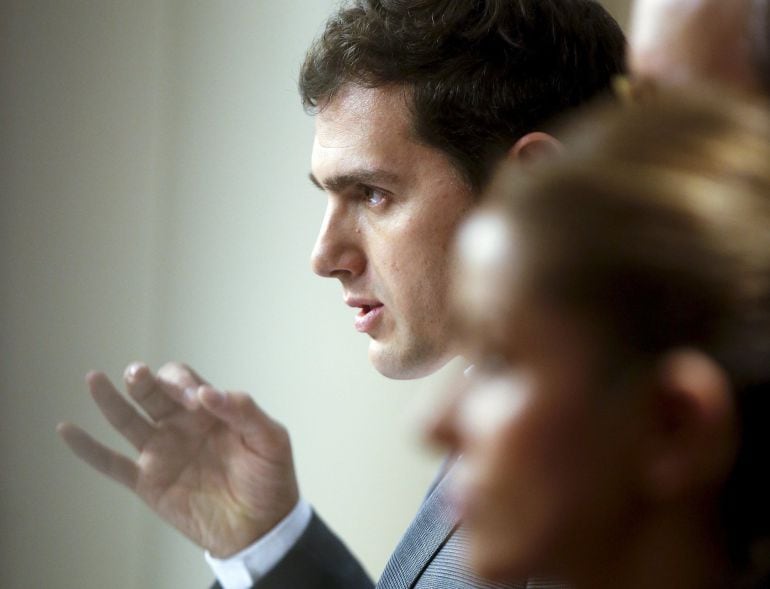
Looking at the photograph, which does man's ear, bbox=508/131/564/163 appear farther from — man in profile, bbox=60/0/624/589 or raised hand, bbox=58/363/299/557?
raised hand, bbox=58/363/299/557

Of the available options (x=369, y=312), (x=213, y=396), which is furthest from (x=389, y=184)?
(x=213, y=396)

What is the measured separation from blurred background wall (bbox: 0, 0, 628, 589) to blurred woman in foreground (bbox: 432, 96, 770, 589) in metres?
1.82

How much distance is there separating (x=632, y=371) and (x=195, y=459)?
107cm

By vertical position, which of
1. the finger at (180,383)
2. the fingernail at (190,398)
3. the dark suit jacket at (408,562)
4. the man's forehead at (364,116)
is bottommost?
the dark suit jacket at (408,562)

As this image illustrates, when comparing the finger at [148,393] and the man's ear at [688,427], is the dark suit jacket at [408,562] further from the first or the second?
the man's ear at [688,427]

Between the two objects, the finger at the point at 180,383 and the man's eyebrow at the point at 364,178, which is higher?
the man's eyebrow at the point at 364,178

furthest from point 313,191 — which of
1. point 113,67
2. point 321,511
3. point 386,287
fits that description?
point 386,287

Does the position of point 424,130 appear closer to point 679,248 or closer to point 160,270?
point 679,248

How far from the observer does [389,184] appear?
4.44 ft

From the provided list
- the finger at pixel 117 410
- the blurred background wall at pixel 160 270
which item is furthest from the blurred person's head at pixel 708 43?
the blurred background wall at pixel 160 270

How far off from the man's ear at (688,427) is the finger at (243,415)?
2.97 ft

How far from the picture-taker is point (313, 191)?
2504 mm

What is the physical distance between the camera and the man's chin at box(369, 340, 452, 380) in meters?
1.35

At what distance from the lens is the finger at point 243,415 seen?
133 centimetres
